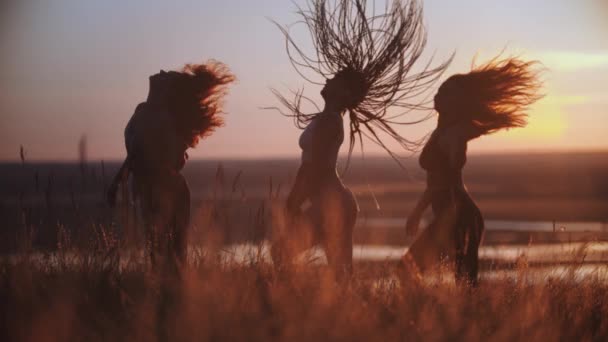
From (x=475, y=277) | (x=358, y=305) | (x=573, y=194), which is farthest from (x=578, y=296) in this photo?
(x=573, y=194)

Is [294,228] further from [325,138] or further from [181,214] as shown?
[181,214]

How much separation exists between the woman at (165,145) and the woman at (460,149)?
207 centimetres

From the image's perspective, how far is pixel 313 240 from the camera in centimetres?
737

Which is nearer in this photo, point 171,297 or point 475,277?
point 171,297

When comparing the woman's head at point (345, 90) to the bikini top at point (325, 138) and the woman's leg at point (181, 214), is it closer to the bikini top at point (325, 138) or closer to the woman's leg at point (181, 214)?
the bikini top at point (325, 138)

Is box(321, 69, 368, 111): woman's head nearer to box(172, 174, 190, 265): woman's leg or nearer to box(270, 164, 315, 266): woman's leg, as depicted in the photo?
box(270, 164, 315, 266): woman's leg

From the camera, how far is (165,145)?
816cm

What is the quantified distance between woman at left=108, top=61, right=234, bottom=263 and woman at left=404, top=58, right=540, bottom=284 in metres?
2.07

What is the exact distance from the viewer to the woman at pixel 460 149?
23.8 feet

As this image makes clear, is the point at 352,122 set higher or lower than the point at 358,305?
higher

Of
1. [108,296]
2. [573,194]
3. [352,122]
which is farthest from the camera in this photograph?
[573,194]

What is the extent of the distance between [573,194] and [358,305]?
36085 mm

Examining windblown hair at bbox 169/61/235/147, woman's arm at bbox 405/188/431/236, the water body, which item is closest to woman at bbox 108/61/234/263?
windblown hair at bbox 169/61/235/147

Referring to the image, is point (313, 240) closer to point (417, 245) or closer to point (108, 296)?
point (417, 245)
